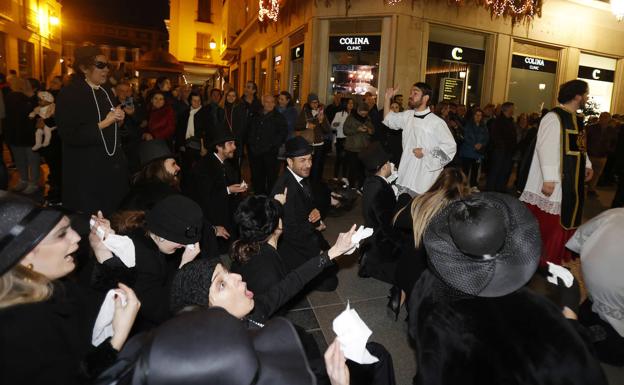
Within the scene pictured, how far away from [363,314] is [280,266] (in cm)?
154

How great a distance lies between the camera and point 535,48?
16.3 metres

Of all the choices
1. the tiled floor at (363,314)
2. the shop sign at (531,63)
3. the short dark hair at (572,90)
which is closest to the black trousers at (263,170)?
the tiled floor at (363,314)

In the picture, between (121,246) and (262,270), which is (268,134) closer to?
(262,270)

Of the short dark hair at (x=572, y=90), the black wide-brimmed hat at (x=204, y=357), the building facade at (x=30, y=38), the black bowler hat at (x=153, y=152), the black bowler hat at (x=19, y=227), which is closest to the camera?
the black wide-brimmed hat at (x=204, y=357)

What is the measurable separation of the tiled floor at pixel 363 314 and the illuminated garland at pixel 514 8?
1159 centimetres

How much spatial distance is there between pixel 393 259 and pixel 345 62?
11.3m

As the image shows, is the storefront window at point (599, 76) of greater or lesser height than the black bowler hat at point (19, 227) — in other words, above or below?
above

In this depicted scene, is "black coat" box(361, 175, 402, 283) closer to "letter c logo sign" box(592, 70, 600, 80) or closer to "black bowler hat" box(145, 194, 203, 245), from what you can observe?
"black bowler hat" box(145, 194, 203, 245)

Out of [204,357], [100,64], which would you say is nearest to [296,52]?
[100,64]

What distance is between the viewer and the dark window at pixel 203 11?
44.1m

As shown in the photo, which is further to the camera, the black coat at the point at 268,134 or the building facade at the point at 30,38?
the building facade at the point at 30,38

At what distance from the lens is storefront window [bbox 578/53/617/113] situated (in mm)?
17859

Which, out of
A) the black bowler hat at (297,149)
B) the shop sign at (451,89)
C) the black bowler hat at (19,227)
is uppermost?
the shop sign at (451,89)

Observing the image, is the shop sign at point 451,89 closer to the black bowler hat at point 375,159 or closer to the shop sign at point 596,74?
the shop sign at point 596,74
